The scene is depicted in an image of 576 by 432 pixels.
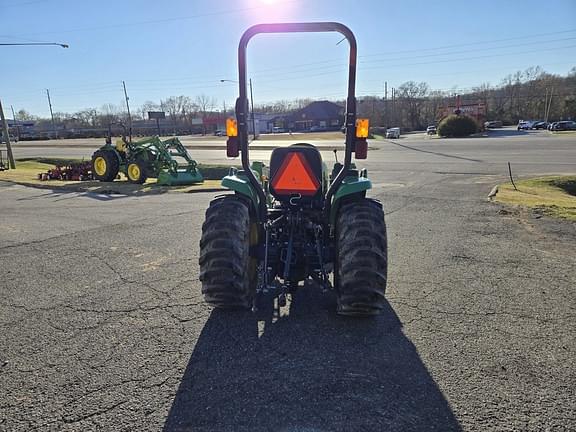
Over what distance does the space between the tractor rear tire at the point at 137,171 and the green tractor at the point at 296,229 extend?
12.3m

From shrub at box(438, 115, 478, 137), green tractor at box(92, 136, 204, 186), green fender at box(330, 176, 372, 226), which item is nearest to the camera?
green fender at box(330, 176, 372, 226)

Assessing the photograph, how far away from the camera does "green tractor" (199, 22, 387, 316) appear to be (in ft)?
11.7

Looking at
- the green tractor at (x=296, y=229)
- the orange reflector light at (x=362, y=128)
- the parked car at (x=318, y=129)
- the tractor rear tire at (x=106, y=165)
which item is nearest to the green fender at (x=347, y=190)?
the green tractor at (x=296, y=229)

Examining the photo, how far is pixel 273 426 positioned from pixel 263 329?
1281mm

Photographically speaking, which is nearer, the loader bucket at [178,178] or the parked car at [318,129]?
the loader bucket at [178,178]

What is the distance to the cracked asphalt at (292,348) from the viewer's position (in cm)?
260

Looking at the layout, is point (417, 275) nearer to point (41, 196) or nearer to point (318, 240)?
point (318, 240)

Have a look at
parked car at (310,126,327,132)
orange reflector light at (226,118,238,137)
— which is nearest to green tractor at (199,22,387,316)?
orange reflector light at (226,118,238,137)

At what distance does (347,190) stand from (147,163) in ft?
44.2

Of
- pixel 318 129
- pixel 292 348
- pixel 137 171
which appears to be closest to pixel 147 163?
pixel 137 171

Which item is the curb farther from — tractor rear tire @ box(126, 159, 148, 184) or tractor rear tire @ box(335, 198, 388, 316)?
tractor rear tire @ box(335, 198, 388, 316)

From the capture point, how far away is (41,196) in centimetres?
1352

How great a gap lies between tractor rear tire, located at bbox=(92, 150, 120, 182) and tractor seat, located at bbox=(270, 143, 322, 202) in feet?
46.5

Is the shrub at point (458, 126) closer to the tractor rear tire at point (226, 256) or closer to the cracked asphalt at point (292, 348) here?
the cracked asphalt at point (292, 348)
